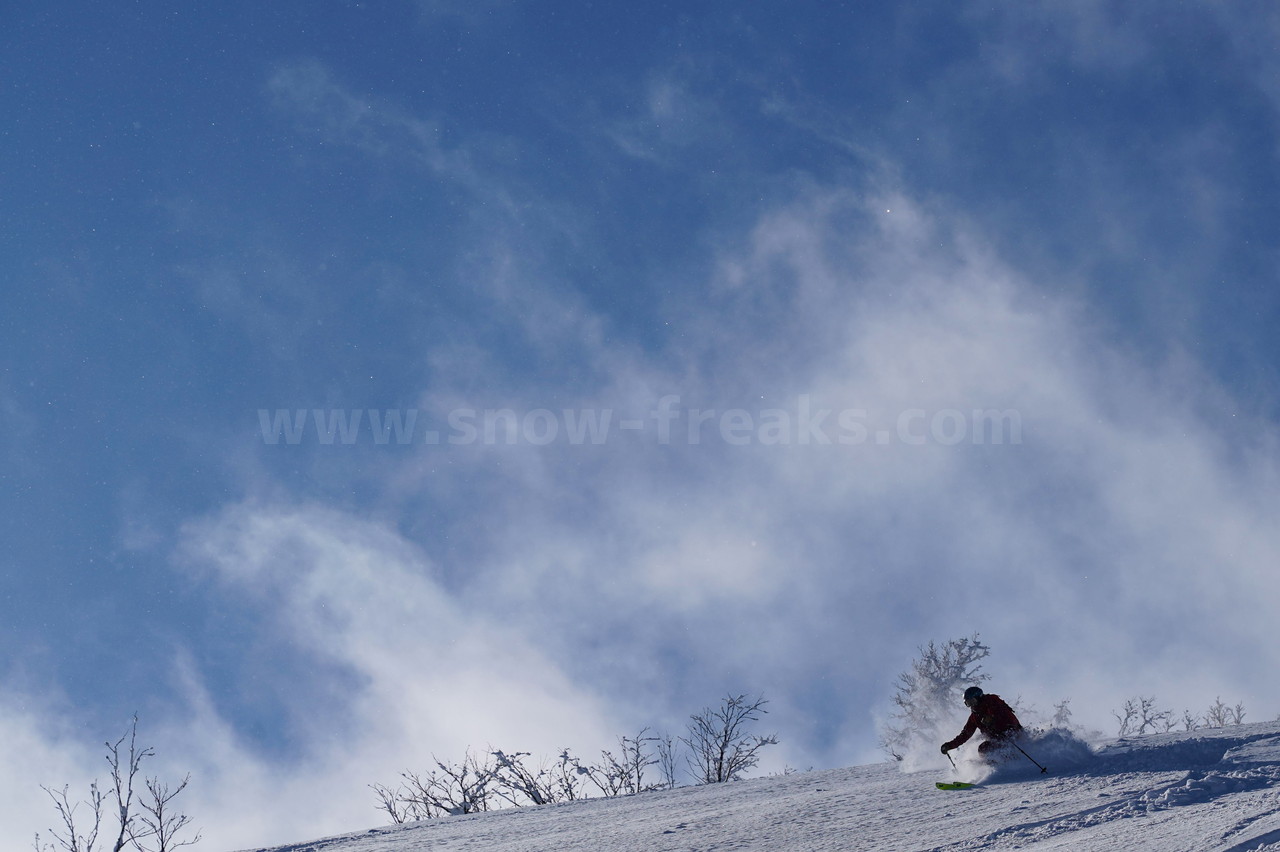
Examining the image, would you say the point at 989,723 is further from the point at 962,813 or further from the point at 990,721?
the point at 962,813

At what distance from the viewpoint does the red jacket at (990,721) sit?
8.19m

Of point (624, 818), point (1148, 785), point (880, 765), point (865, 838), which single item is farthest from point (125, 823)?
point (1148, 785)

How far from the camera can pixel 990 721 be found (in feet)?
27.0

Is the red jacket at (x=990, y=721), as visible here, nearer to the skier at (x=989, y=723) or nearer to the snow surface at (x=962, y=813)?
the skier at (x=989, y=723)

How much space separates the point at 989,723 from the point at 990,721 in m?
0.02

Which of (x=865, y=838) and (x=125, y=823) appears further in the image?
(x=125, y=823)

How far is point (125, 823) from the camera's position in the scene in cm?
1518

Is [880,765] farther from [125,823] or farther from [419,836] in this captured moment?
[125,823]

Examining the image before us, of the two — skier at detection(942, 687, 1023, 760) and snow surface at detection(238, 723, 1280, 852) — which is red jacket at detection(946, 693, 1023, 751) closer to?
skier at detection(942, 687, 1023, 760)

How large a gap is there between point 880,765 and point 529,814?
416 centimetres

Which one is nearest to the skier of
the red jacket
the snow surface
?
the red jacket

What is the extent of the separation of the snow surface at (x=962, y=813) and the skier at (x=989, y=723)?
21cm

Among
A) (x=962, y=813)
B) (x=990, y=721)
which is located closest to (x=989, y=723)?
(x=990, y=721)

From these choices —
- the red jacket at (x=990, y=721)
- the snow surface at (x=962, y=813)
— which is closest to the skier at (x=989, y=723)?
the red jacket at (x=990, y=721)
